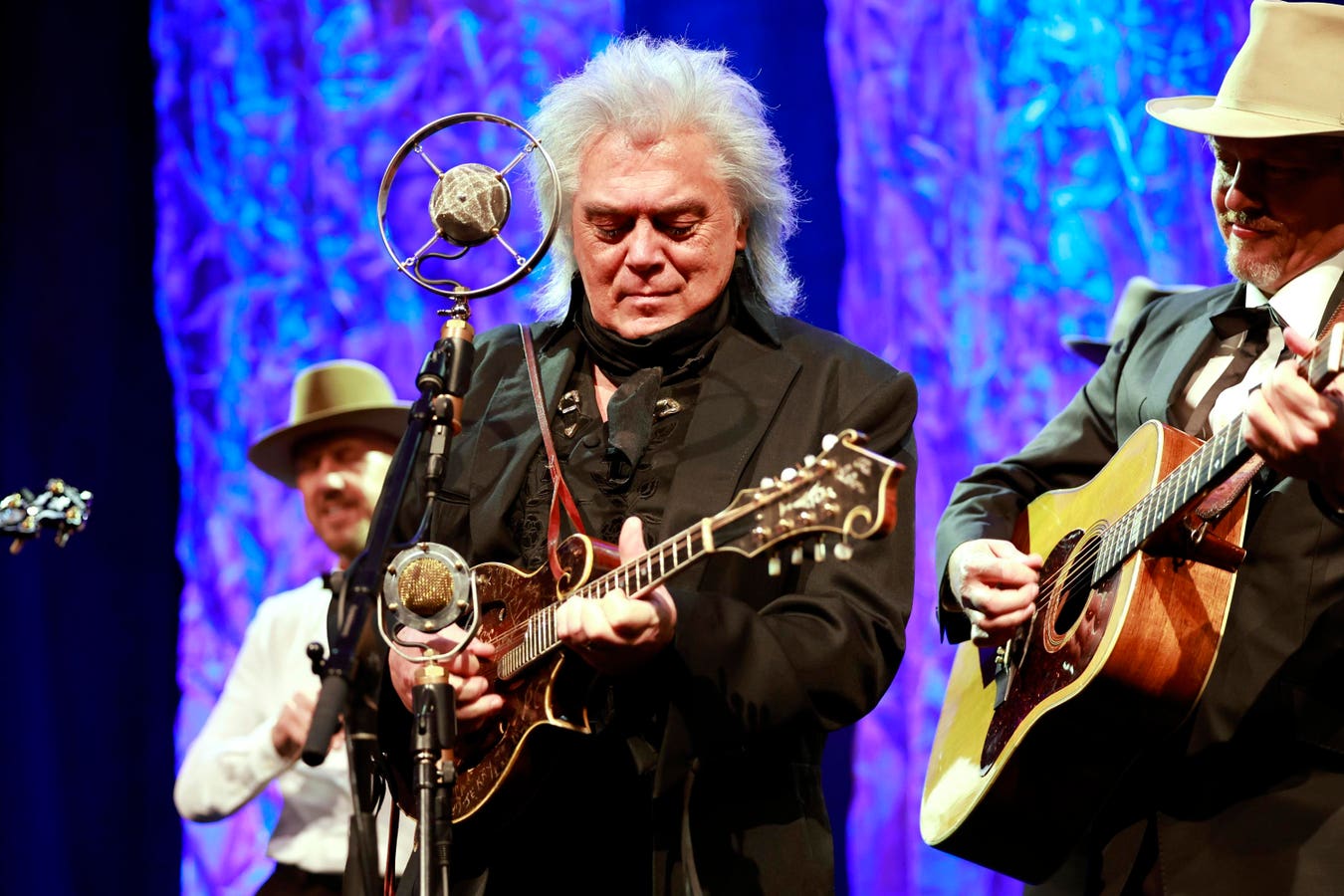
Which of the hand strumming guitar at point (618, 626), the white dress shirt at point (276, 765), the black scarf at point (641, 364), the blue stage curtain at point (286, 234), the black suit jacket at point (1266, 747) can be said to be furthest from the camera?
the blue stage curtain at point (286, 234)

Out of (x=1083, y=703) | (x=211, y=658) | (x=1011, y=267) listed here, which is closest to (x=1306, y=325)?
(x=1083, y=703)

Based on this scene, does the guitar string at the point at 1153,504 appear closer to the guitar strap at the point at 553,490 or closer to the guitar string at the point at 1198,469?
the guitar string at the point at 1198,469

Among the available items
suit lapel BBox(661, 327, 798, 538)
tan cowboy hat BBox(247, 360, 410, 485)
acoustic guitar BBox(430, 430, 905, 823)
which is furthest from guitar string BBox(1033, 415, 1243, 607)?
tan cowboy hat BBox(247, 360, 410, 485)

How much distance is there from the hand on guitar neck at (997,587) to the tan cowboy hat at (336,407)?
2.18 metres

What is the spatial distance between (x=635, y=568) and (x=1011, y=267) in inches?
109

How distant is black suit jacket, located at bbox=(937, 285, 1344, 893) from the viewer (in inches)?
95.7

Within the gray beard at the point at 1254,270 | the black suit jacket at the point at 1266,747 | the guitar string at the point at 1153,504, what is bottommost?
the black suit jacket at the point at 1266,747

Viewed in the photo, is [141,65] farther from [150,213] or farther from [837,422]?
[837,422]

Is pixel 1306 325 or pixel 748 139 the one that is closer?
pixel 1306 325

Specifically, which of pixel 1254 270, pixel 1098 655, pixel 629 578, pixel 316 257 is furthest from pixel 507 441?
pixel 316 257

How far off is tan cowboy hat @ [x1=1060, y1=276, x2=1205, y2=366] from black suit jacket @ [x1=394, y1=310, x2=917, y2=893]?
1.90m

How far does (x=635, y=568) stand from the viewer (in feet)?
7.64

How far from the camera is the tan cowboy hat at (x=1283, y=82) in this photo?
271 cm

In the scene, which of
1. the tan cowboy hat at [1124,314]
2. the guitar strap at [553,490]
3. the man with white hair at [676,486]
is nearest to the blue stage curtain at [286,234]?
the tan cowboy hat at [1124,314]
